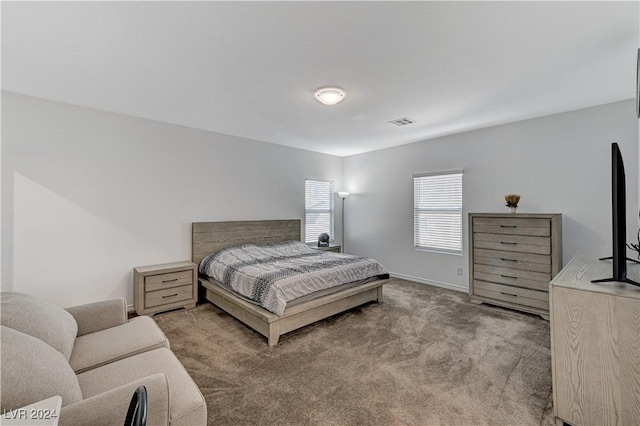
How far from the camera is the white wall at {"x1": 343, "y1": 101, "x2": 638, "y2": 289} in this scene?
3.24 metres

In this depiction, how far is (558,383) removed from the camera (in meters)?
1.66

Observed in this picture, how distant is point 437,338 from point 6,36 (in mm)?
4328

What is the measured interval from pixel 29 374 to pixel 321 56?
7.99ft

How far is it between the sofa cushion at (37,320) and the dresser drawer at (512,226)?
4.32m

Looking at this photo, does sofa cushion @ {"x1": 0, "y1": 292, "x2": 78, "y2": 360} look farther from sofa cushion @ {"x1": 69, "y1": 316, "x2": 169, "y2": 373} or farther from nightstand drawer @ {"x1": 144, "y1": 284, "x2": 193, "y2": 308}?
nightstand drawer @ {"x1": 144, "y1": 284, "x2": 193, "y2": 308}

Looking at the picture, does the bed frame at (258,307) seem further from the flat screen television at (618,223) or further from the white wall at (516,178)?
the flat screen television at (618,223)

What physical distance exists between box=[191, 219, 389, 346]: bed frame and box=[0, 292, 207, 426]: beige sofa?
103cm

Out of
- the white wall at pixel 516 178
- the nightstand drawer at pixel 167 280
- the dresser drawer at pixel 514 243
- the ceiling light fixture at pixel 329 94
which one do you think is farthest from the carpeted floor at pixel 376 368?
the ceiling light fixture at pixel 329 94

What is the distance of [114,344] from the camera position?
1.81m

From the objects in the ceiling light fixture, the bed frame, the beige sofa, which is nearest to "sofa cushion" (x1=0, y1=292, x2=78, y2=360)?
the beige sofa

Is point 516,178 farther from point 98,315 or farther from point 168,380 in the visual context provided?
point 98,315

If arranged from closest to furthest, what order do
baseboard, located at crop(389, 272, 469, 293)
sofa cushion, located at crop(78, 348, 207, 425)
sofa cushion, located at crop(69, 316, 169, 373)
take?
sofa cushion, located at crop(78, 348, 207, 425), sofa cushion, located at crop(69, 316, 169, 373), baseboard, located at crop(389, 272, 469, 293)

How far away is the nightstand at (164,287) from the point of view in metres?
3.39

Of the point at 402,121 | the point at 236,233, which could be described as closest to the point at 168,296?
the point at 236,233
